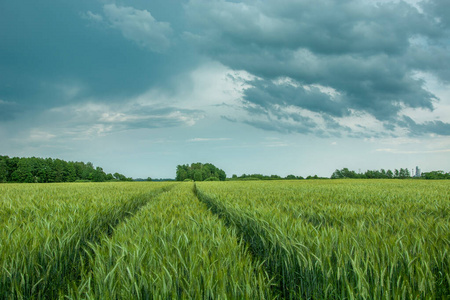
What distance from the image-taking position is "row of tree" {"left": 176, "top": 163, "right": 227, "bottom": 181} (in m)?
100

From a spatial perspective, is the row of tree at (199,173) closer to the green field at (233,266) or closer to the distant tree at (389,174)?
the distant tree at (389,174)

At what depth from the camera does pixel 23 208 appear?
18.5 feet

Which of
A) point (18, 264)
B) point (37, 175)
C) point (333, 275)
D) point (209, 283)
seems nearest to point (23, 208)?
point (18, 264)

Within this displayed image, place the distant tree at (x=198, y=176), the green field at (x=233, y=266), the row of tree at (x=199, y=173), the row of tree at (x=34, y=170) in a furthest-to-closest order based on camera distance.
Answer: the row of tree at (x=199, y=173) < the distant tree at (x=198, y=176) < the row of tree at (x=34, y=170) < the green field at (x=233, y=266)

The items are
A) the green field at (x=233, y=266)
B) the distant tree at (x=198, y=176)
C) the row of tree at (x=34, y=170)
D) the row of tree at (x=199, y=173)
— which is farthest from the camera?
the row of tree at (x=199, y=173)

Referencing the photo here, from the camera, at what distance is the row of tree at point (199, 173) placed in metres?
100

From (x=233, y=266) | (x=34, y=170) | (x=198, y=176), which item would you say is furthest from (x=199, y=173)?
(x=233, y=266)

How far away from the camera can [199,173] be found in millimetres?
99375

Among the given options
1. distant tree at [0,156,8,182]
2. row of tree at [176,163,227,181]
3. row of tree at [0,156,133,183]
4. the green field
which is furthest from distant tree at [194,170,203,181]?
the green field

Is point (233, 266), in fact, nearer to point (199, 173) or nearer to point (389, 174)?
point (389, 174)

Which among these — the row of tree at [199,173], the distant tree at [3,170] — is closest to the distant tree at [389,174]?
the row of tree at [199,173]

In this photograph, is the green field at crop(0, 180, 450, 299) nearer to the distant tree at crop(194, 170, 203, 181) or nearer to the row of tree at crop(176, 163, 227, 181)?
the row of tree at crop(176, 163, 227, 181)

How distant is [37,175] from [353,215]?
102 meters

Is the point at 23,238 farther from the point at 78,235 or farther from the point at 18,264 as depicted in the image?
the point at 78,235
